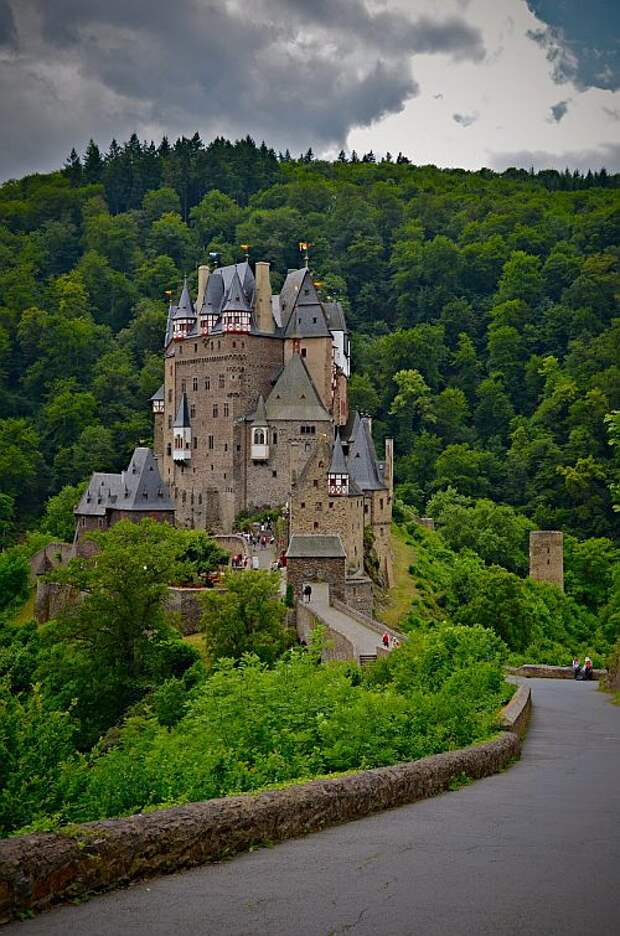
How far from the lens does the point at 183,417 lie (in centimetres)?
6681

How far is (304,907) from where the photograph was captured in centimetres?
843

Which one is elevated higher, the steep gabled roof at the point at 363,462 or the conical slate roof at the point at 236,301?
the conical slate roof at the point at 236,301

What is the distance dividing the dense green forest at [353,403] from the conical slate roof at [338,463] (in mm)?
6666

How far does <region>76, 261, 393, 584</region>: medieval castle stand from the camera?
6250cm

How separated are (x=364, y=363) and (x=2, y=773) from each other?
86.6m

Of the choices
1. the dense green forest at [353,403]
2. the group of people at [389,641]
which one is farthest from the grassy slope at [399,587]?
the group of people at [389,641]

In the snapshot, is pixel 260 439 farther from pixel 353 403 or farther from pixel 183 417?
pixel 353 403

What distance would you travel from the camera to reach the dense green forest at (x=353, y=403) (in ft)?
54.5

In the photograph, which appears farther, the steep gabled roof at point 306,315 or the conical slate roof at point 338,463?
the steep gabled roof at point 306,315

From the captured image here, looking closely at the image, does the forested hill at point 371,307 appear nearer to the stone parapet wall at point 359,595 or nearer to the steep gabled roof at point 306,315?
the steep gabled roof at point 306,315

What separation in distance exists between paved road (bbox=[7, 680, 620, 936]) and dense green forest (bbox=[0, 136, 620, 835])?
5.28ft

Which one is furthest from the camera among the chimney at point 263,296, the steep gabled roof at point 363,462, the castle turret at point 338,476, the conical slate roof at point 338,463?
the chimney at point 263,296

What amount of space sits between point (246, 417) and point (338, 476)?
11563 millimetres

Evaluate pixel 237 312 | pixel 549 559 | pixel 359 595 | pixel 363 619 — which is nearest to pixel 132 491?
pixel 237 312
